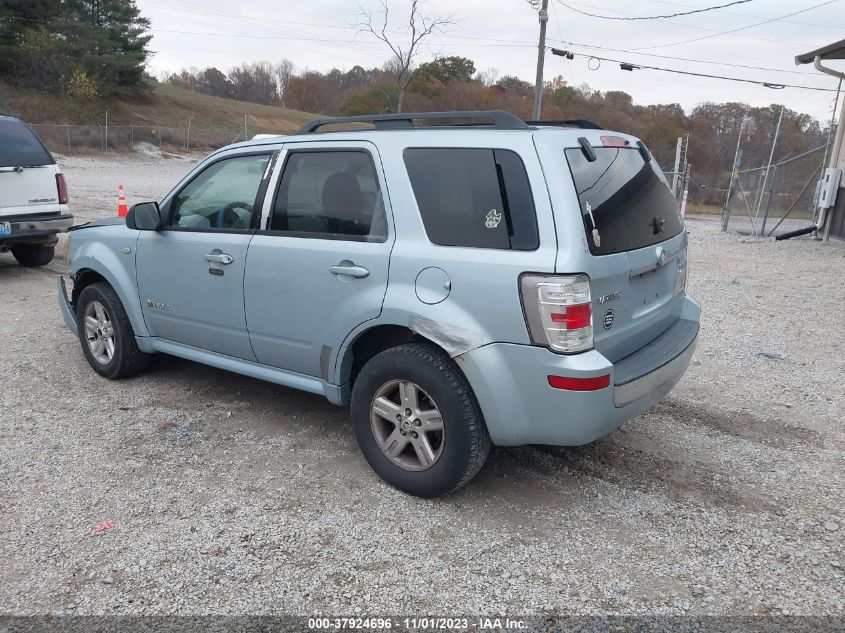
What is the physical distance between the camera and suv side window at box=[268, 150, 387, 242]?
362 cm

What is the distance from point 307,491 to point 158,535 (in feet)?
2.51

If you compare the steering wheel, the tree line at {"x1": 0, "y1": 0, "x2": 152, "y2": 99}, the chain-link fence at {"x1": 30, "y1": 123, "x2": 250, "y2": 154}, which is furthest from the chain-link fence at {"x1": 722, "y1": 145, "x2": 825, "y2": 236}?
the tree line at {"x1": 0, "y1": 0, "x2": 152, "y2": 99}

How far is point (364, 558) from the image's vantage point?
3.05 m

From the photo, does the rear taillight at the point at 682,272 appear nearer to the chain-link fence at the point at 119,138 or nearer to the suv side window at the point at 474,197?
the suv side window at the point at 474,197

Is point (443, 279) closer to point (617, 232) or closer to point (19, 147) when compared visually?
point (617, 232)

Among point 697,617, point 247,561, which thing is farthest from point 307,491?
point 697,617

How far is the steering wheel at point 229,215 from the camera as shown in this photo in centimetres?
421

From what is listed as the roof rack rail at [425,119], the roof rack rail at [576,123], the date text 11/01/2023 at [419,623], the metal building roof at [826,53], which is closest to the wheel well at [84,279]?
the roof rack rail at [425,119]

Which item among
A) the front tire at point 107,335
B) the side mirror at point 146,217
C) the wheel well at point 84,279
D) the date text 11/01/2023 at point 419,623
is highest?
the side mirror at point 146,217

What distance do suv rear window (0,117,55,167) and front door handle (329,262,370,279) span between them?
6.41m

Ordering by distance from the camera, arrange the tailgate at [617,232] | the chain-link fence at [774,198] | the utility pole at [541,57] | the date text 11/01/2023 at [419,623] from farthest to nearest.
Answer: the utility pole at [541,57], the chain-link fence at [774,198], the tailgate at [617,232], the date text 11/01/2023 at [419,623]

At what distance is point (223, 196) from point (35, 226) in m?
5.15

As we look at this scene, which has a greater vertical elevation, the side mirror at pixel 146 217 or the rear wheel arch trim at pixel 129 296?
the side mirror at pixel 146 217

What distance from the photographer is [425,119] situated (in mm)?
3691
